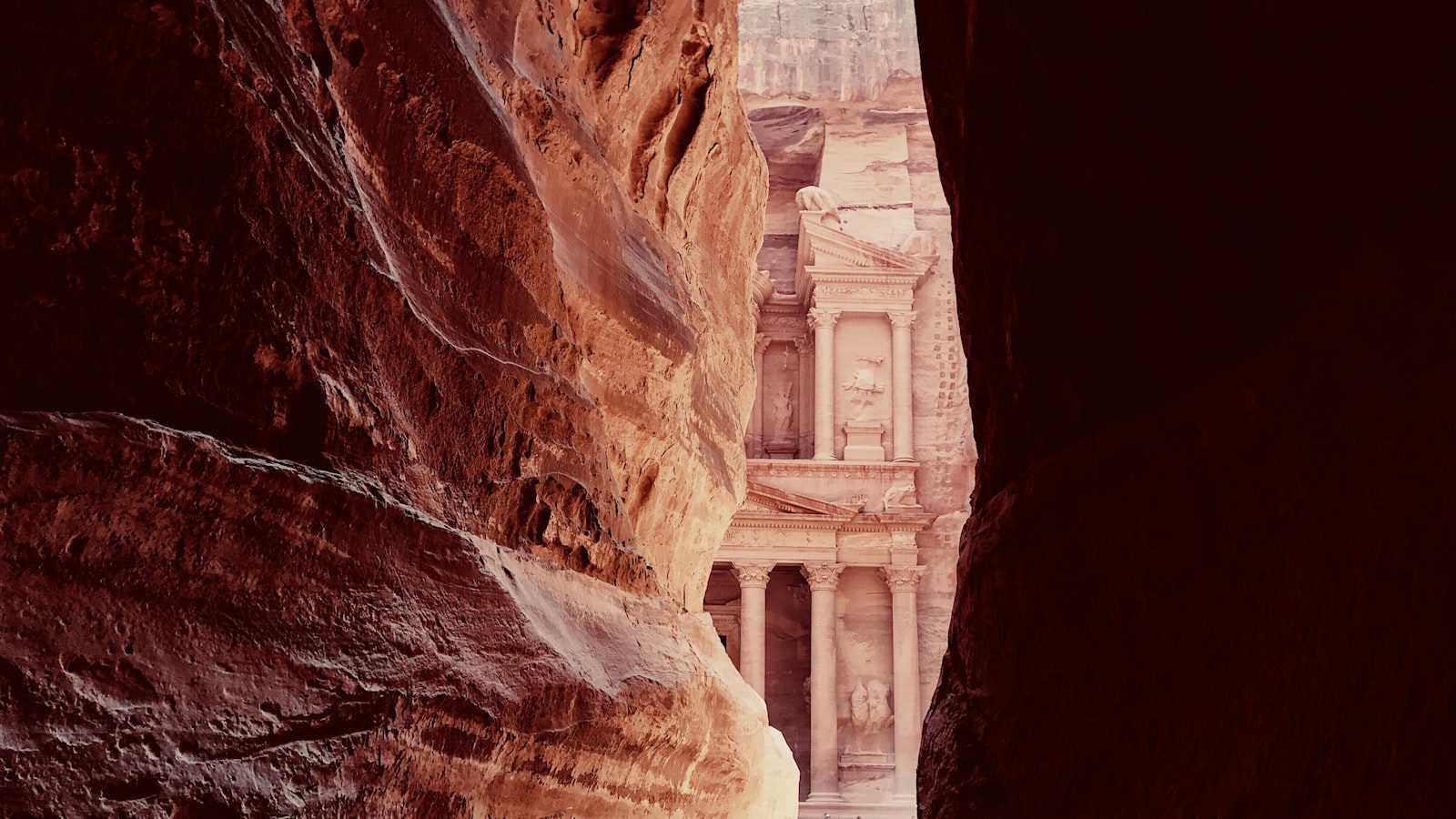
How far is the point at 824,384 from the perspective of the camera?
927 inches

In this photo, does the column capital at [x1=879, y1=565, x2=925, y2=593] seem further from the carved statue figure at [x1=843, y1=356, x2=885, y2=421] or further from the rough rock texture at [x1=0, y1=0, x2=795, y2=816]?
the rough rock texture at [x1=0, y1=0, x2=795, y2=816]

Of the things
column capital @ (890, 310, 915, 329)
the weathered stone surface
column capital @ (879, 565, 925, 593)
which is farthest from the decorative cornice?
the weathered stone surface

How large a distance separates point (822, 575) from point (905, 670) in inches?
88.4

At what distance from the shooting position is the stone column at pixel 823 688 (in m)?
21.0

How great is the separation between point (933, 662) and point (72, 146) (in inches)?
833

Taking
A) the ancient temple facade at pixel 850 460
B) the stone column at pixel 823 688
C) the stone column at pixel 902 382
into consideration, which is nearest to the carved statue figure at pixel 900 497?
the ancient temple facade at pixel 850 460

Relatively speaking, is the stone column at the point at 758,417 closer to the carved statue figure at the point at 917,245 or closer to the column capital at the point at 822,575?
the column capital at the point at 822,575

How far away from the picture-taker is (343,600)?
2766 mm

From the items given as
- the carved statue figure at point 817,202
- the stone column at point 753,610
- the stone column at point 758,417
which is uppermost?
the carved statue figure at point 817,202

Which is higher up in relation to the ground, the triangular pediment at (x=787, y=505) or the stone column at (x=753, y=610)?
the triangular pediment at (x=787, y=505)

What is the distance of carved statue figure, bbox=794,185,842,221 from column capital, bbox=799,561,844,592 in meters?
7.10

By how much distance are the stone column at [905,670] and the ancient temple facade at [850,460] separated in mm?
34

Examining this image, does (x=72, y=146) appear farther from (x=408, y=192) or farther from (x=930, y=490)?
(x=930, y=490)

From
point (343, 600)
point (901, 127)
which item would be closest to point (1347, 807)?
point (343, 600)
